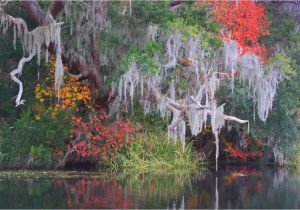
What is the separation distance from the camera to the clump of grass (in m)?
20.0

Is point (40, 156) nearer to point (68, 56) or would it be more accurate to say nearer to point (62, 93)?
point (62, 93)

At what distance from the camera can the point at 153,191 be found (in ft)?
50.5

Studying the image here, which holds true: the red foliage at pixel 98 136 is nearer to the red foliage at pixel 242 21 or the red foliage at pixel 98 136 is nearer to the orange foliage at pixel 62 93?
the orange foliage at pixel 62 93

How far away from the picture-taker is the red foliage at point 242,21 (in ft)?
63.1

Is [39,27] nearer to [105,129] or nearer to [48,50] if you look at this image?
[48,50]

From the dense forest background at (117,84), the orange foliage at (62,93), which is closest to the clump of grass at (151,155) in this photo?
the dense forest background at (117,84)

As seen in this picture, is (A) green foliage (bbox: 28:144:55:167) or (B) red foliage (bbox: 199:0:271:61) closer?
(A) green foliage (bbox: 28:144:55:167)

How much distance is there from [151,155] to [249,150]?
4986 millimetres

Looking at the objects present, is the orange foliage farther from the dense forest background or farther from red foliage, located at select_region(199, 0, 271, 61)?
red foliage, located at select_region(199, 0, 271, 61)

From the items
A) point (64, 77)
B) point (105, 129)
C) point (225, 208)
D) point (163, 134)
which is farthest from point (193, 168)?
point (225, 208)

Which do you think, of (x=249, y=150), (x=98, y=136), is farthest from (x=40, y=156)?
(x=249, y=150)

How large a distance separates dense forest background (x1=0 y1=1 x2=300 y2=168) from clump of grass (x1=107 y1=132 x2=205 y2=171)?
0.03 meters

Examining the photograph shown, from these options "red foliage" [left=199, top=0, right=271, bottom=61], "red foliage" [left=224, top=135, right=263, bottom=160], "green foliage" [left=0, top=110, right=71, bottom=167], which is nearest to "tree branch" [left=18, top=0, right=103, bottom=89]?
"green foliage" [left=0, top=110, right=71, bottom=167]

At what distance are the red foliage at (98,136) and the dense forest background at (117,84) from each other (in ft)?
0.10
